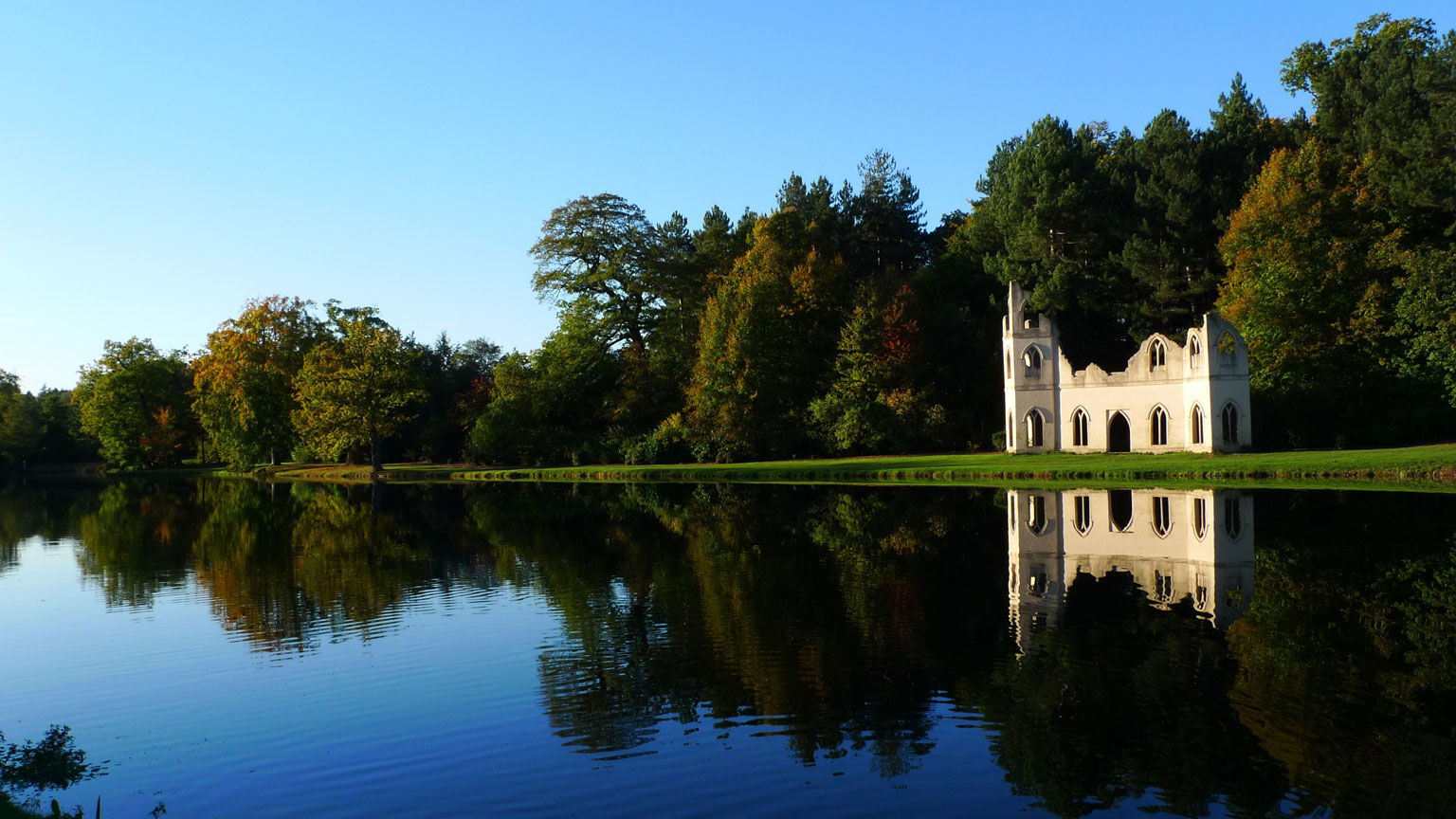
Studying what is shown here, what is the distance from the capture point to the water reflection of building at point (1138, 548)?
1677 cm

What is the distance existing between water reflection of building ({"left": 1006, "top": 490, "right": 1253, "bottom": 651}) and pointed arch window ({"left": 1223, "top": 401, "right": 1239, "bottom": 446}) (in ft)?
44.9

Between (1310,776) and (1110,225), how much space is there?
5065cm

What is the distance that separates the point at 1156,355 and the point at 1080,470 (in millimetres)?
11145

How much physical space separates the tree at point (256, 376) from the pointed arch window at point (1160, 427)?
5421 cm

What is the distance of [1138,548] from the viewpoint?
21875 mm

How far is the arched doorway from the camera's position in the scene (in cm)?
5062

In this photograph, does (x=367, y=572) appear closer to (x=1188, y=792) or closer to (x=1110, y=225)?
(x=1188, y=792)

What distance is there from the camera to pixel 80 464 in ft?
317

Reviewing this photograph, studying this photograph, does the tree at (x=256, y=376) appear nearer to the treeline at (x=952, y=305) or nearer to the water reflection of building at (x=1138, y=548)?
the treeline at (x=952, y=305)

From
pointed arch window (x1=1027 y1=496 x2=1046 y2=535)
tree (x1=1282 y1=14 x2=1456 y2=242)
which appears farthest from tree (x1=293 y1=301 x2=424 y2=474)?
tree (x1=1282 y1=14 x2=1456 y2=242)

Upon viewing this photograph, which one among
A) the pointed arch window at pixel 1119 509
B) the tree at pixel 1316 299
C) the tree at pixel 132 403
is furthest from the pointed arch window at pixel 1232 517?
the tree at pixel 132 403

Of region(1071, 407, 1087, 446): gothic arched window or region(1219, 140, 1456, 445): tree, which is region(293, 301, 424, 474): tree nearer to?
region(1071, 407, 1087, 446): gothic arched window

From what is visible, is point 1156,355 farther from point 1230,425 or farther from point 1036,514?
point 1036,514

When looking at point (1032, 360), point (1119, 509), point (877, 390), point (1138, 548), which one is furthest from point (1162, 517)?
point (877, 390)
